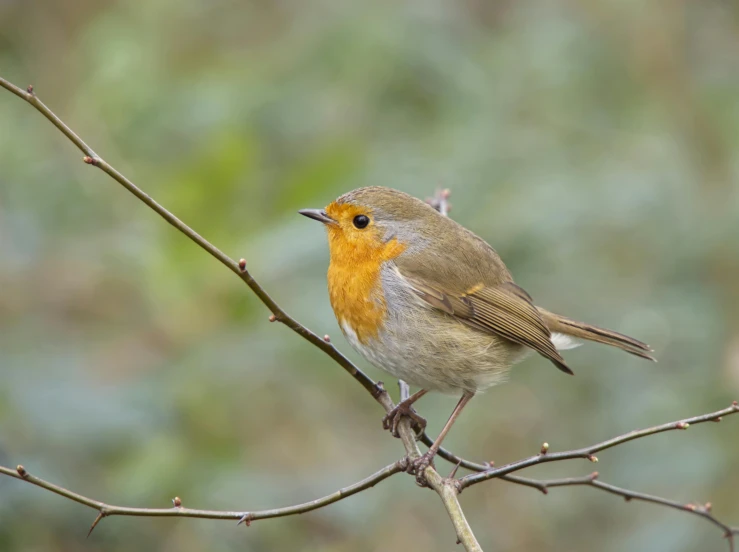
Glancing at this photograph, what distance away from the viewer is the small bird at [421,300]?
294cm

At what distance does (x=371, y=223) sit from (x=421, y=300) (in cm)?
32

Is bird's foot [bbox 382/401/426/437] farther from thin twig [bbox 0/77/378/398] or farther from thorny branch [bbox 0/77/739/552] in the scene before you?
thin twig [bbox 0/77/378/398]

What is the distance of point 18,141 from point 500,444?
2931mm

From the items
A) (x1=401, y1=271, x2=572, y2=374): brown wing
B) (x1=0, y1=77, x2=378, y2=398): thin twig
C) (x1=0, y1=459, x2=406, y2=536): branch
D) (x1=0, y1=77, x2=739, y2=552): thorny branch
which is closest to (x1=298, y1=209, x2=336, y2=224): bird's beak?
(x1=401, y1=271, x2=572, y2=374): brown wing

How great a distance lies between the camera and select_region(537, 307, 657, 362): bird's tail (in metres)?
3.43

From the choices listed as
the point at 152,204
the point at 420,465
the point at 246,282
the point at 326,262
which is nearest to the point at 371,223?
the point at 326,262

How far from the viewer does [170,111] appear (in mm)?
4953

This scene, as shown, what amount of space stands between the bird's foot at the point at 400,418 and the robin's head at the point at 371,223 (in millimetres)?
549

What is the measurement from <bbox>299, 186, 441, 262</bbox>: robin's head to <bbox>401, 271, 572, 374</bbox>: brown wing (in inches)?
5.5

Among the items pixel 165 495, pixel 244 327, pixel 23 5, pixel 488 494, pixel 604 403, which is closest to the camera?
pixel 165 495

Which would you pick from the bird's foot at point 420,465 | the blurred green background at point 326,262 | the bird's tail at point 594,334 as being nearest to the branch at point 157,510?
the bird's foot at point 420,465

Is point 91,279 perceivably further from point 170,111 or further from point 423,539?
point 423,539

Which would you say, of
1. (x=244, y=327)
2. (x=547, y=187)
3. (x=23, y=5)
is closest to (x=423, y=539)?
(x=244, y=327)

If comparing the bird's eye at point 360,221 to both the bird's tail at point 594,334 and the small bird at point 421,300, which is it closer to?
the small bird at point 421,300
